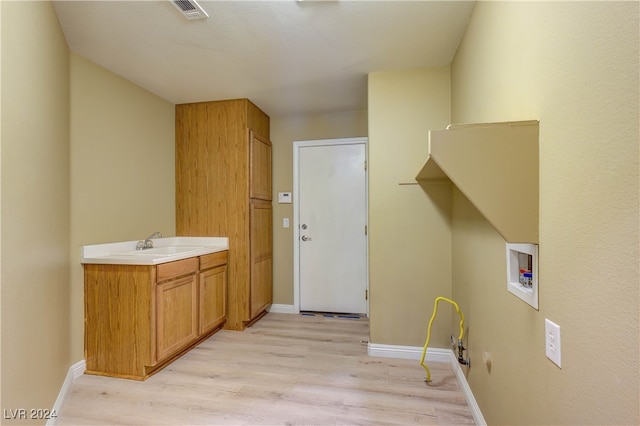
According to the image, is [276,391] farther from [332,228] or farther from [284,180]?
[284,180]

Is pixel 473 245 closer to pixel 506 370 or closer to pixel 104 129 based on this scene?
pixel 506 370

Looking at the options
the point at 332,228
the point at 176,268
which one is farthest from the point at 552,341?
the point at 332,228

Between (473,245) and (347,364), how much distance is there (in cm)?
133

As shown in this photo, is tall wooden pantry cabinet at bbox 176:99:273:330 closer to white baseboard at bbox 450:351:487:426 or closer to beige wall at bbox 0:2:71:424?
beige wall at bbox 0:2:71:424

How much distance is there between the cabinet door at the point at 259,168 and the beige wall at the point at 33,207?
1483 mm

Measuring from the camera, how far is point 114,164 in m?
2.49

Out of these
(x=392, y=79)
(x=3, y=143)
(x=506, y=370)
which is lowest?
(x=506, y=370)

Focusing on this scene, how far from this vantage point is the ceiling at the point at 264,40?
171 cm

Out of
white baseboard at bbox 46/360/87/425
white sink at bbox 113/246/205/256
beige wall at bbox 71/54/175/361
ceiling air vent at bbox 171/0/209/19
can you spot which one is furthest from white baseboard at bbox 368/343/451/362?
ceiling air vent at bbox 171/0/209/19

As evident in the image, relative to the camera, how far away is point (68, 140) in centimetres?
209

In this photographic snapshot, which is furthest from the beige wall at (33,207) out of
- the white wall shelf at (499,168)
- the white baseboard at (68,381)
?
the white wall shelf at (499,168)

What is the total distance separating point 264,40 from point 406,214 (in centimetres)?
164

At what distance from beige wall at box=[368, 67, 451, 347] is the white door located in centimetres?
97

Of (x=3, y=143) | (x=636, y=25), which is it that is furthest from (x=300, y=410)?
(x=636, y=25)
